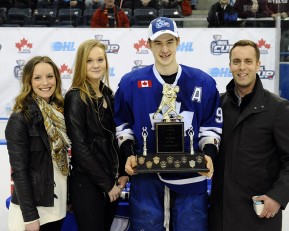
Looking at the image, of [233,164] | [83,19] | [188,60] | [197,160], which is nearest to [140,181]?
[197,160]

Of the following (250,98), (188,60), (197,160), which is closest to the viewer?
A: (197,160)

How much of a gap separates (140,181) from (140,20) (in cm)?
377

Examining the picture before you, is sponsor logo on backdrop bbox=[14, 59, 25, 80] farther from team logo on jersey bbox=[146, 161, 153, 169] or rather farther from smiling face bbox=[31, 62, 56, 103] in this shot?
team logo on jersey bbox=[146, 161, 153, 169]

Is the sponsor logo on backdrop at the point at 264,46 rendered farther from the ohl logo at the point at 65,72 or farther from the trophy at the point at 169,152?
the trophy at the point at 169,152

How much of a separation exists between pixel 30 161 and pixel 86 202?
34cm

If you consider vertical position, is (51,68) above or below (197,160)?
above

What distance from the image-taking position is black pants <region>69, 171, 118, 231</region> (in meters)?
2.20

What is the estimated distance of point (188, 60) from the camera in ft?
17.8

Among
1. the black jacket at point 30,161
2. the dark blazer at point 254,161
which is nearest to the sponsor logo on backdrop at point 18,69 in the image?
the black jacket at point 30,161

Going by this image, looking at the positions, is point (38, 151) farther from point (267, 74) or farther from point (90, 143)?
point (267, 74)

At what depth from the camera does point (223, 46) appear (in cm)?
535

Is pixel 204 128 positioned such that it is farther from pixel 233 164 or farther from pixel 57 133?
pixel 57 133

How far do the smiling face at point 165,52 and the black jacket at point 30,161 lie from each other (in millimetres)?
613

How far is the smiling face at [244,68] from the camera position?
215cm
